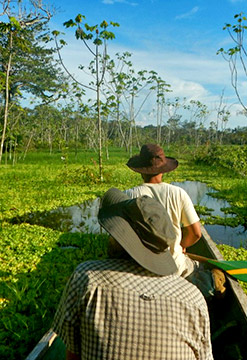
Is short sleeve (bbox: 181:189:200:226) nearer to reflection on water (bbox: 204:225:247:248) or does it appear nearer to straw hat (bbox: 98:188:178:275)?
straw hat (bbox: 98:188:178:275)

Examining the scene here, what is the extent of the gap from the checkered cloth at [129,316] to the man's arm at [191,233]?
4.44ft

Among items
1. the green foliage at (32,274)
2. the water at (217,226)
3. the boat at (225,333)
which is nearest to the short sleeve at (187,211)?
the boat at (225,333)

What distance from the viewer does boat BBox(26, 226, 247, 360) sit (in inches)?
85.8

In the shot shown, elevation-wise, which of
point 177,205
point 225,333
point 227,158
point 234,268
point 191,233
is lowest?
point 225,333

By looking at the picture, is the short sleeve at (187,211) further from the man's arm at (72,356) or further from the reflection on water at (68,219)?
the reflection on water at (68,219)

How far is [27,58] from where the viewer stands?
23.4 metres

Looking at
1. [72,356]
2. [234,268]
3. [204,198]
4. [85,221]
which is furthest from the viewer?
[204,198]

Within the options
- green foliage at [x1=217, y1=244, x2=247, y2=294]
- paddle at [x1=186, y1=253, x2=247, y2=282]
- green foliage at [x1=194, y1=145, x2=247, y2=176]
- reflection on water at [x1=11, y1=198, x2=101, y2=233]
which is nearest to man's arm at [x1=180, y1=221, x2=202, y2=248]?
paddle at [x1=186, y1=253, x2=247, y2=282]

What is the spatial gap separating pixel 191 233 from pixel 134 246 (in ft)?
4.92

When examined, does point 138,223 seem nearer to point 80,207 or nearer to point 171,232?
point 171,232

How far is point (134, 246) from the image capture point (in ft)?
4.45

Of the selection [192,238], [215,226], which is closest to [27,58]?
[215,226]

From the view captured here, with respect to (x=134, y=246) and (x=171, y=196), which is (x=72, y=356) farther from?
(x=171, y=196)

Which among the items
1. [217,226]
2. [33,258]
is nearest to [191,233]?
[33,258]
